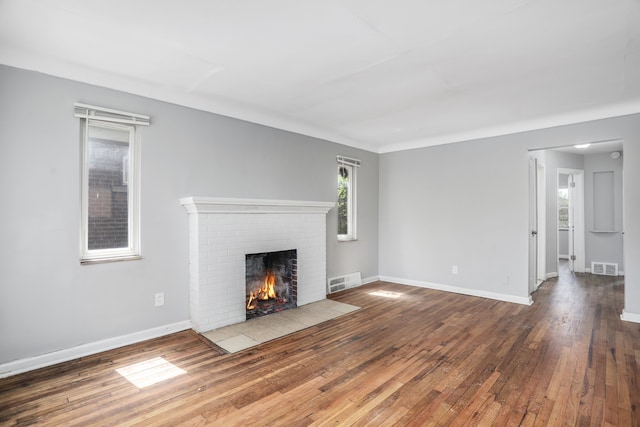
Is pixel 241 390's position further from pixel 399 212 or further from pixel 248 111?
pixel 399 212

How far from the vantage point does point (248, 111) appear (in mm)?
3955

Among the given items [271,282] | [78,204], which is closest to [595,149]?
[271,282]

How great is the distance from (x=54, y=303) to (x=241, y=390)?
5.86ft

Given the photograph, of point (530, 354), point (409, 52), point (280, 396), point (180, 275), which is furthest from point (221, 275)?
point (530, 354)

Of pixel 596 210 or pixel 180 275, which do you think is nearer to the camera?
pixel 180 275

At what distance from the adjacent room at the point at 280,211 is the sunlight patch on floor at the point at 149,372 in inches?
0.7

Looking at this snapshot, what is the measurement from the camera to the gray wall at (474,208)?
3820 millimetres

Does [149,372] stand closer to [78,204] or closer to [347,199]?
[78,204]

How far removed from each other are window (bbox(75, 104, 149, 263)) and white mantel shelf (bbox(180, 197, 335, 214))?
1.80 feet

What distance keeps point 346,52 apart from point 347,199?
319 cm

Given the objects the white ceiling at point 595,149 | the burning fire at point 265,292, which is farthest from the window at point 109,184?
the white ceiling at point 595,149

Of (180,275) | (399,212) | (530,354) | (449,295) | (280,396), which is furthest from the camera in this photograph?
(399,212)

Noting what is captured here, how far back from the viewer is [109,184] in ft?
10.0

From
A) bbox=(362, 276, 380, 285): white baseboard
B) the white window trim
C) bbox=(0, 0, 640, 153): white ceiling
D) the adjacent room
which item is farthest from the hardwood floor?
bbox=(0, 0, 640, 153): white ceiling
